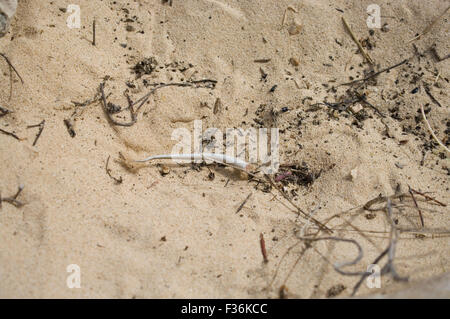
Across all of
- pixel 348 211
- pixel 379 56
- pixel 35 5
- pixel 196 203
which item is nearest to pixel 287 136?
pixel 348 211

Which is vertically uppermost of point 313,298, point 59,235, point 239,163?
point 239,163

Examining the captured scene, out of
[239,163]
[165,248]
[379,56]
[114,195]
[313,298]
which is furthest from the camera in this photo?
[379,56]

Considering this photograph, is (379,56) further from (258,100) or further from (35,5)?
(35,5)

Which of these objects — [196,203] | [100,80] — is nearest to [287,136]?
[196,203]

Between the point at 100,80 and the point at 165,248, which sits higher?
the point at 100,80

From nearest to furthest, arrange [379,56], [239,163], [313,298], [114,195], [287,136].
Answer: [313,298] < [114,195] < [239,163] < [287,136] < [379,56]

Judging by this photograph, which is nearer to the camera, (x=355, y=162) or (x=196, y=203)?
(x=196, y=203)

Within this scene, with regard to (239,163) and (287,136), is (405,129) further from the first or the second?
(239,163)
